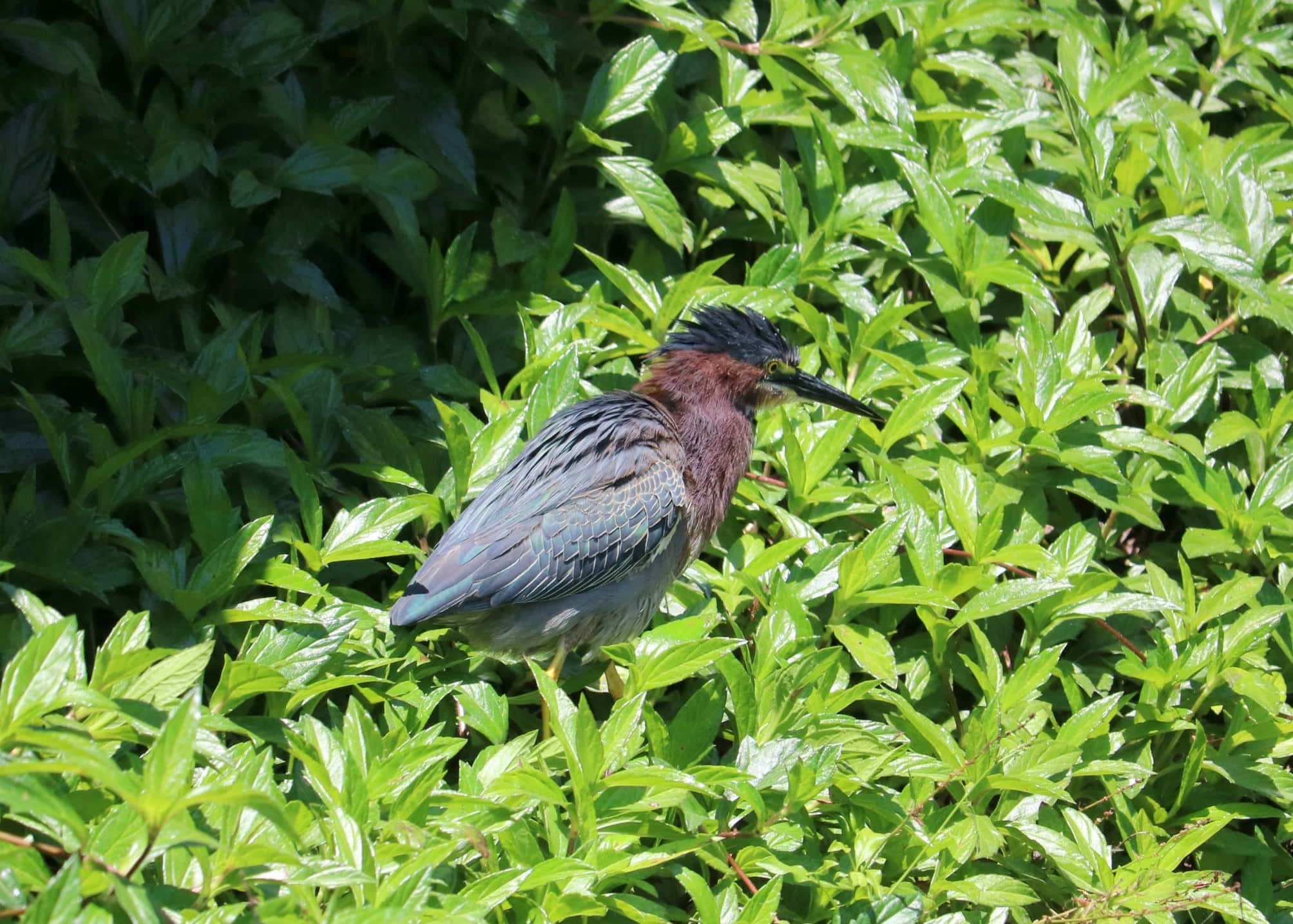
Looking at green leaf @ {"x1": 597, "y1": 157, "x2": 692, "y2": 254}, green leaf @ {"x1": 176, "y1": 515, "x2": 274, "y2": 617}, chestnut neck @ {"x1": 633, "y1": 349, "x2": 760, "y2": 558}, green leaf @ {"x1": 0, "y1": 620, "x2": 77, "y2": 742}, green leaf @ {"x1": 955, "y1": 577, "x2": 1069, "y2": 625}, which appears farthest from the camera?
green leaf @ {"x1": 597, "y1": 157, "x2": 692, "y2": 254}

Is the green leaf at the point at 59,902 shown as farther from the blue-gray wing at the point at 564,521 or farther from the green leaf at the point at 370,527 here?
the green leaf at the point at 370,527

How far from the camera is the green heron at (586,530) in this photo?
3.38 m

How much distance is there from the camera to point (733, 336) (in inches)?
160

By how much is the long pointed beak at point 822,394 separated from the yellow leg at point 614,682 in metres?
1.07

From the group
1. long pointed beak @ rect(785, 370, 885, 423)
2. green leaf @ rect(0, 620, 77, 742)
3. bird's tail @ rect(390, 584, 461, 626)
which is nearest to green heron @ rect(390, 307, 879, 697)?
bird's tail @ rect(390, 584, 461, 626)

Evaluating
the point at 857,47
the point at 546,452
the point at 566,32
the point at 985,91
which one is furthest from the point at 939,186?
the point at 546,452

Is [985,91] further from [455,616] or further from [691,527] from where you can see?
[455,616]

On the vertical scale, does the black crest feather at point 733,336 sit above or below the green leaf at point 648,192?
below

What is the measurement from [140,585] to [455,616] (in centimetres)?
78

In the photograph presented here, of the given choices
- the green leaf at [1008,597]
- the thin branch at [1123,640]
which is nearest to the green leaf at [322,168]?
the green leaf at [1008,597]

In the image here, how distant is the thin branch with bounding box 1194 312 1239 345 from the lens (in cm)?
483

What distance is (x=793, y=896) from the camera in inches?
128

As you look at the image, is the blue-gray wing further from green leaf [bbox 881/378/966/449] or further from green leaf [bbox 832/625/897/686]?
green leaf [bbox 881/378/966/449]

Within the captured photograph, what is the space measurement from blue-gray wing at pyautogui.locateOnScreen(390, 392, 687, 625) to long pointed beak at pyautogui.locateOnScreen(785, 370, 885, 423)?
56 cm
